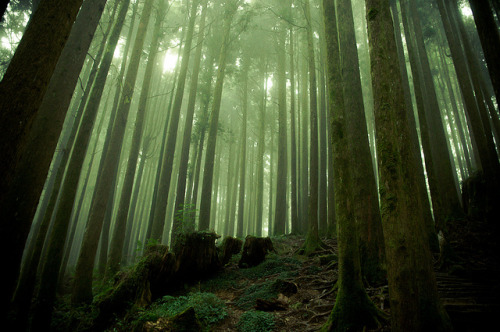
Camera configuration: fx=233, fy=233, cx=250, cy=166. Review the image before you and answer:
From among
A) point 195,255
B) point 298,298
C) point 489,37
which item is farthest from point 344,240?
point 195,255

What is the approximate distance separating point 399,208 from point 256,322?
9.95 feet

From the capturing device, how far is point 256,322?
3.95 meters

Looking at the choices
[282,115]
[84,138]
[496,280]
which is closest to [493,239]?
[496,280]

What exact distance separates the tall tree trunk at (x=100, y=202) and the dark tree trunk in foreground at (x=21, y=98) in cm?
377

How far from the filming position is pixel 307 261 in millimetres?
6922

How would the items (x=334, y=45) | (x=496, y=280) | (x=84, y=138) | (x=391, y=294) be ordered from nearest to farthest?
(x=391, y=294) → (x=496, y=280) → (x=334, y=45) → (x=84, y=138)

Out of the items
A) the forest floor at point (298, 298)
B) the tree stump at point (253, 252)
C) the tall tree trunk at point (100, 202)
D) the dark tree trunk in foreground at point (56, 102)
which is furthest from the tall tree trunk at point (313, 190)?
the dark tree trunk in foreground at point (56, 102)

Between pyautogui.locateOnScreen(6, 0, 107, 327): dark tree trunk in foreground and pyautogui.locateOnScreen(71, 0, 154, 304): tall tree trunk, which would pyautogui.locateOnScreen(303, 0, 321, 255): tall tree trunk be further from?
pyautogui.locateOnScreen(6, 0, 107, 327): dark tree trunk in foreground

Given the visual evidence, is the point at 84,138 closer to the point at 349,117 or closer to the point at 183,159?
the point at 183,159

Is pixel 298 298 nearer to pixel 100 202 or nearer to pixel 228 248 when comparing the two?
pixel 228 248

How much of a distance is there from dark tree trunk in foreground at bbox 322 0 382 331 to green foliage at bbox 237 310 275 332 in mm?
1064

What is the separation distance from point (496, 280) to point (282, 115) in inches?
493

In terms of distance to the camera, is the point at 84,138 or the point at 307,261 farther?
the point at 307,261

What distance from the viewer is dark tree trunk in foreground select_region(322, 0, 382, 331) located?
121 inches
